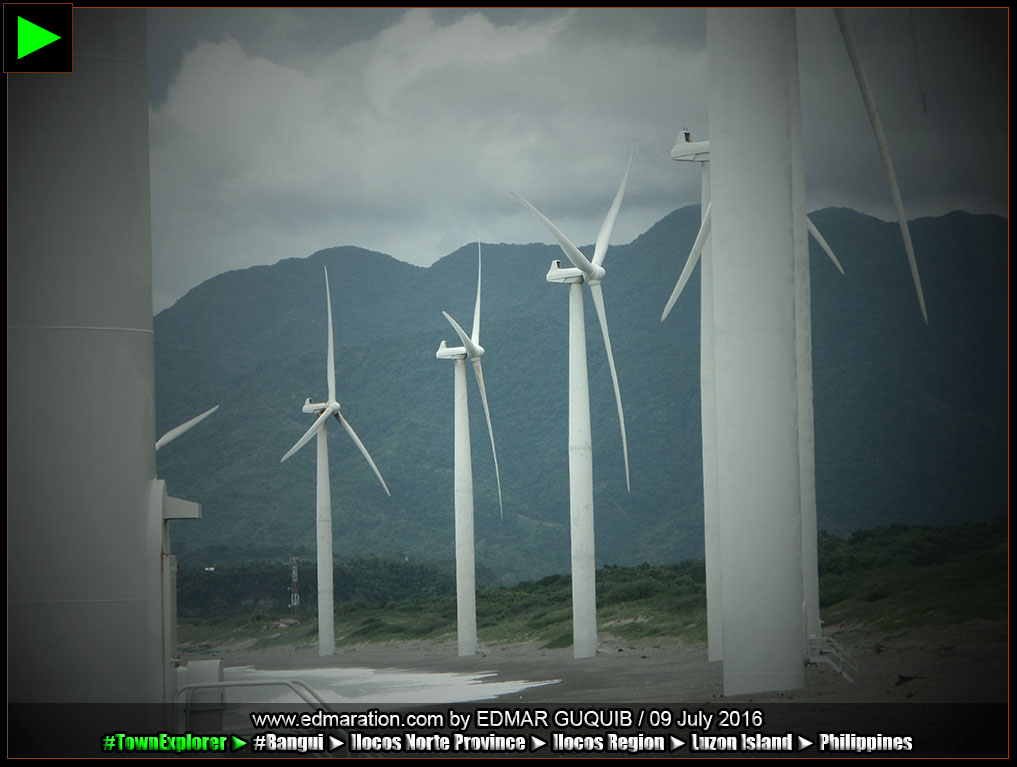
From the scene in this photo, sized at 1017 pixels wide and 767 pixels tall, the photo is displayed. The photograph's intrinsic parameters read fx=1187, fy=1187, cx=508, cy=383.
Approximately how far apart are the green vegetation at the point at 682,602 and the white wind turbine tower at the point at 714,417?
4755mm

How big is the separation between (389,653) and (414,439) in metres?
130

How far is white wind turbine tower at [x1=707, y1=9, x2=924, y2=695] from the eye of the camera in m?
21.0

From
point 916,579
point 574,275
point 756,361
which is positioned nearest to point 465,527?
point 574,275

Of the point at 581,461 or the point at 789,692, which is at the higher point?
the point at 581,461

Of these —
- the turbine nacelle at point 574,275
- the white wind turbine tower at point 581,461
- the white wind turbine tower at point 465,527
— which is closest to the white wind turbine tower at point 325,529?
the white wind turbine tower at point 465,527

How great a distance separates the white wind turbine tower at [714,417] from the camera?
2758 cm

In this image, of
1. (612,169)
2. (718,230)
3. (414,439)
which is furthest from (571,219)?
(718,230)

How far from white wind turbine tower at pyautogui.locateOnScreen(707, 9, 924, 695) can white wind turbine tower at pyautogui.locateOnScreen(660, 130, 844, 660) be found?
4.21 m

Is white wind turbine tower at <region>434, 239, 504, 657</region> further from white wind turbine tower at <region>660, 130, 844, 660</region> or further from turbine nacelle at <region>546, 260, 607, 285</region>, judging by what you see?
white wind turbine tower at <region>660, 130, 844, 660</region>

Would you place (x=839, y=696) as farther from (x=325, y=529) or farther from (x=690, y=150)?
(x=325, y=529)

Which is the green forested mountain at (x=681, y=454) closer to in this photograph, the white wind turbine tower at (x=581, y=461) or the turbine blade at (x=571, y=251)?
the white wind turbine tower at (x=581, y=461)

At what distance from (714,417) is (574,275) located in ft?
52.9

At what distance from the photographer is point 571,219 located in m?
192

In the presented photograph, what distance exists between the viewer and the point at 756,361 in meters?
21.2
